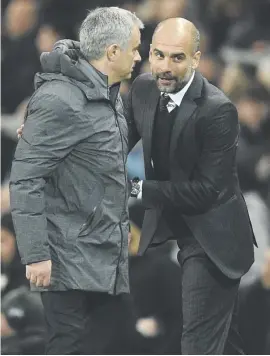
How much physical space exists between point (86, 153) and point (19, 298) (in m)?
1.38

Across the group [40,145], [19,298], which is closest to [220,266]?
[40,145]

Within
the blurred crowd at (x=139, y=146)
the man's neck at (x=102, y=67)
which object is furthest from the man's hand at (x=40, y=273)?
the blurred crowd at (x=139, y=146)

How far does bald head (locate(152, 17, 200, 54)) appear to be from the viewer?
2.91 metres

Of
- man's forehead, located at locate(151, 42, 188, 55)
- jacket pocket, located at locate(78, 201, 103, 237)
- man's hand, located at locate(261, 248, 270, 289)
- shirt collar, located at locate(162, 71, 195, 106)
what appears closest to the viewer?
jacket pocket, located at locate(78, 201, 103, 237)

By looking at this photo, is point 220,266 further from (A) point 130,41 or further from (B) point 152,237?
(A) point 130,41

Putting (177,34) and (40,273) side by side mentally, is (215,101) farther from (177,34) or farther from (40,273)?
(40,273)

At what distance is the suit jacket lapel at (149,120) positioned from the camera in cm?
304

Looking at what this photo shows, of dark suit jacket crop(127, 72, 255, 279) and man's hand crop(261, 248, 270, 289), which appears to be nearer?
dark suit jacket crop(127, 72, 255, 279)

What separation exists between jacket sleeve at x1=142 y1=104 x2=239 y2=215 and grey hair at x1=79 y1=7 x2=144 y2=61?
Answer: 0.38 meters

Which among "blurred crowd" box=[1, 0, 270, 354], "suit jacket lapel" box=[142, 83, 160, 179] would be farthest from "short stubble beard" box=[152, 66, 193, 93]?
"blurred crowd" box=[1, 0, 270, 354]

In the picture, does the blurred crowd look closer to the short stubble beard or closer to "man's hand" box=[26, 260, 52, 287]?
the short stubble beard

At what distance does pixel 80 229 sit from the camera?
274cm

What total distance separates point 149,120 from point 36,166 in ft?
1.69

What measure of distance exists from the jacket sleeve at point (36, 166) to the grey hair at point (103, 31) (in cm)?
20
